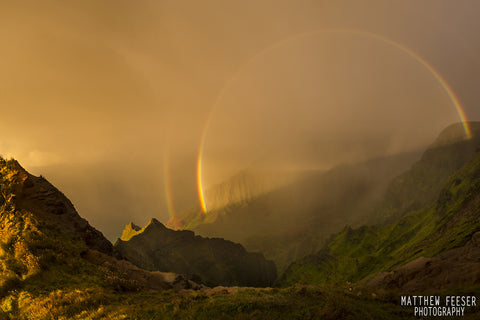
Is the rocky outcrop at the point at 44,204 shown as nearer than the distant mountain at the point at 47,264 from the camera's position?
No

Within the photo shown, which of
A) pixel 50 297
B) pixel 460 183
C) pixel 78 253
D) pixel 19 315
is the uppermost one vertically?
pixel 460 183

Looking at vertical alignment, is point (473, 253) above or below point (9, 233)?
above

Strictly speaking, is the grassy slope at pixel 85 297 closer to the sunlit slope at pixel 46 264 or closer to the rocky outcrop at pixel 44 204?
the sunlit slope at pixel 46 264

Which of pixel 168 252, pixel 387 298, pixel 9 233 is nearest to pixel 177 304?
pixel 387 298

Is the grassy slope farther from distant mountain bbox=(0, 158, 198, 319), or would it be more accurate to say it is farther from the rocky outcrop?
the rocky outcrop

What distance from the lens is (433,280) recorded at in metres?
26.0

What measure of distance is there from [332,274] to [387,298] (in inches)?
7672

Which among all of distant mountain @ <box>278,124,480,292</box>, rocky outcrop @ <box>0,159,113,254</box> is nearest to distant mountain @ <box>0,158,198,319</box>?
rocky outcrop @ <box>0,159,113,254</box>

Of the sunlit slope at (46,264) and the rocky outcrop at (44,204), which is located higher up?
the rocky outcrop at (44,204)

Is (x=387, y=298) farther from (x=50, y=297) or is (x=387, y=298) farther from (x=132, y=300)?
(x=50, y=297)

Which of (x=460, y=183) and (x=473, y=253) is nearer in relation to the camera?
(x=473, y=253)

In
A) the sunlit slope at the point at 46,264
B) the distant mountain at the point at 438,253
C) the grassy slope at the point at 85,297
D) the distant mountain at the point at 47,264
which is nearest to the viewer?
the grassy slope at the point at 85,297

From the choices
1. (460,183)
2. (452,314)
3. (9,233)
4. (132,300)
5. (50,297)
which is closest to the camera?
(452,314)

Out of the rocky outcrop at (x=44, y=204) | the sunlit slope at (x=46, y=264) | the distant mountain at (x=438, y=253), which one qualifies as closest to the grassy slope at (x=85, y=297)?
the sunlit slope at (x=46, y=264)
